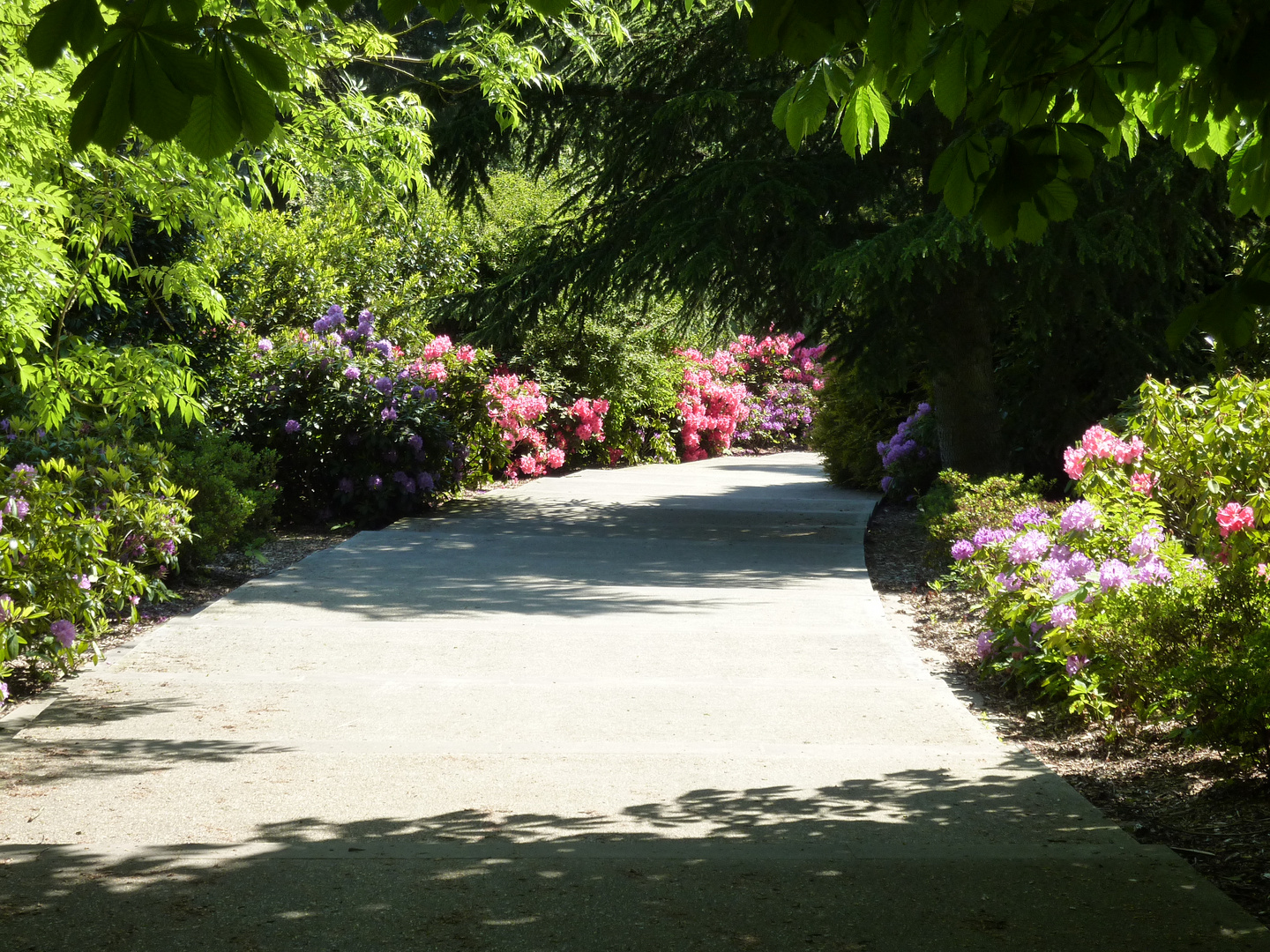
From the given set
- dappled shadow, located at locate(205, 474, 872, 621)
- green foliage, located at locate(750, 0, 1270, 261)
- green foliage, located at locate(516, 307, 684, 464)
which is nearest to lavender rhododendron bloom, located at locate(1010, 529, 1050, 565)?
dappled shadow, located at locate(205, 474, 872, 621)

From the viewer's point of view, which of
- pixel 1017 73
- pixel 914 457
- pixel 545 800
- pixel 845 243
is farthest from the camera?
pixel 914 457

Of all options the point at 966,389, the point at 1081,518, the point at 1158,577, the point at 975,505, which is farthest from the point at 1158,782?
the point at 966,389

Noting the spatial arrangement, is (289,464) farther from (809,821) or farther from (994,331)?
(809,821)

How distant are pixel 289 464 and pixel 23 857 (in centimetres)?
863

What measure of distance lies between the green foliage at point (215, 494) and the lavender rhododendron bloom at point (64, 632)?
233 cm

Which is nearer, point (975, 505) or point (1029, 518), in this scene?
point (1029, 518)

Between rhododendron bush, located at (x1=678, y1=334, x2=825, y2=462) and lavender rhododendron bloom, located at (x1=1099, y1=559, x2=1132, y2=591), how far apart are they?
1651cm

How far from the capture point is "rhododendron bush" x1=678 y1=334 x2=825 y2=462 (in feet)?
74.1

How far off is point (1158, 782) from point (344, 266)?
1301 cm

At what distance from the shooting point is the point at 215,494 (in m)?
8.77

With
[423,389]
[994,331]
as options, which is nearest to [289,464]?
[423,389]

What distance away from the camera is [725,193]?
11273mm

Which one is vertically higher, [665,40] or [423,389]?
[665,40]

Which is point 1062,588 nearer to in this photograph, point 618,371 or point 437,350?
point 437,350
